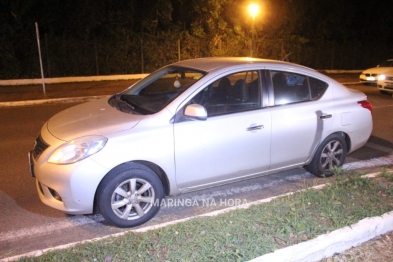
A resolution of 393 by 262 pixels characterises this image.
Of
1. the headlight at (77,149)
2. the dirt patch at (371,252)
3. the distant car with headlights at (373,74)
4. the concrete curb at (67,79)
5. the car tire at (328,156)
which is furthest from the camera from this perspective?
the distant car with headlights at (373,74)

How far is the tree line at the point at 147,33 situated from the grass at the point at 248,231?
37.9ft

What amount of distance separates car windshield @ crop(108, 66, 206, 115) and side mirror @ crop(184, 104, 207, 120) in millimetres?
300

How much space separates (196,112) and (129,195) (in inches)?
43.9

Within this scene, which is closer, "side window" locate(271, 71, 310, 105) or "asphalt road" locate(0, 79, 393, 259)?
"asphalt road" locate(0, 79, 393, 259)

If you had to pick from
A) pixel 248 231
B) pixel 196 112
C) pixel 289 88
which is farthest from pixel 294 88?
pixel 248 231

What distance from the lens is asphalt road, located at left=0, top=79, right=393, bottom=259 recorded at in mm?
4047

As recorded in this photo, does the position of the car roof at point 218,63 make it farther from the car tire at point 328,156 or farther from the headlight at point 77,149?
the headlight at point 77,149

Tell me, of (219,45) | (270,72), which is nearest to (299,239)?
(270,72)

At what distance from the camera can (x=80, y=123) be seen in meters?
4.30

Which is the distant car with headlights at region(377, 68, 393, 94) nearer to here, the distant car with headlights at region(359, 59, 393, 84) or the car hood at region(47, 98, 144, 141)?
the distant car with headlights at region(359, 59, 393, 84)

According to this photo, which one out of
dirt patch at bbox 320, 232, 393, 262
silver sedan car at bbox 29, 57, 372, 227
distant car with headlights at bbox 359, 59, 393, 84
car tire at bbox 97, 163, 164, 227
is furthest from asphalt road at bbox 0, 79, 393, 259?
distant car with headlights at bbox 359, 59, 393, 84

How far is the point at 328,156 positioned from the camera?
5.49 meters

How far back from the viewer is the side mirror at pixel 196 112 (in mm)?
4125

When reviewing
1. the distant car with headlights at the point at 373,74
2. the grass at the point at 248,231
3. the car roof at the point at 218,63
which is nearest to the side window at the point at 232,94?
the car roof at the point at 218,63
